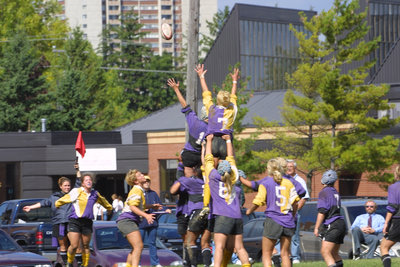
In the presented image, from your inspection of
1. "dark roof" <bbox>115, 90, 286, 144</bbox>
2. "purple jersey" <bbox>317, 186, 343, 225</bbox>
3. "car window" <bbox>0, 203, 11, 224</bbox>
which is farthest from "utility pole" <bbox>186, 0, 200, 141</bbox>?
"dark roof" <bbox>115, 90, 286, 144</bbox>

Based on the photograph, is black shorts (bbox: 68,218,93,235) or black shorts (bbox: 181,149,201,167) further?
black shorts (bbox: 68,218,93,235)

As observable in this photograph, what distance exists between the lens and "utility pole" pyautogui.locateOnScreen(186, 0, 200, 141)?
16.9 metres

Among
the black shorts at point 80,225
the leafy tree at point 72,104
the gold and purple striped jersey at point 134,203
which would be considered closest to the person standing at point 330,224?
the gold and purple striped jersey at point 134,203

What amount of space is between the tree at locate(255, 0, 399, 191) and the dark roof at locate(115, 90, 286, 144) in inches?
383

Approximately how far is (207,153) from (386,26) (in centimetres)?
5074

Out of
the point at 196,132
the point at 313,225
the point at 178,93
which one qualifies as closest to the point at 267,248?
the point at 196,132

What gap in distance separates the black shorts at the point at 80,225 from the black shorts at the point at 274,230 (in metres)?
4.58

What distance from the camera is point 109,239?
17734 millimetres

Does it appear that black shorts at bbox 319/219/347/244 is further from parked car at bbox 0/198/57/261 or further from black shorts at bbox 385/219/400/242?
parked car at bbox 0/198/57/261

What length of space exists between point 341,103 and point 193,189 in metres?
21.0

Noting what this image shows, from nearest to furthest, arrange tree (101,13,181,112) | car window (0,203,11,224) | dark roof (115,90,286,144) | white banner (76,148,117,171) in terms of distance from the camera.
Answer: car window (0,203,11,224), dark roof (115,90,286,144), white banner (76,148,117,171), tree (101,13,181,112)

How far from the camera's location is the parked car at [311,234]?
736 inches

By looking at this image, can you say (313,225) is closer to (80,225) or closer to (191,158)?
(80,225)

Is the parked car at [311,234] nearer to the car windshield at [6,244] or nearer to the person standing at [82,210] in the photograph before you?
the person standing at [82,210]
